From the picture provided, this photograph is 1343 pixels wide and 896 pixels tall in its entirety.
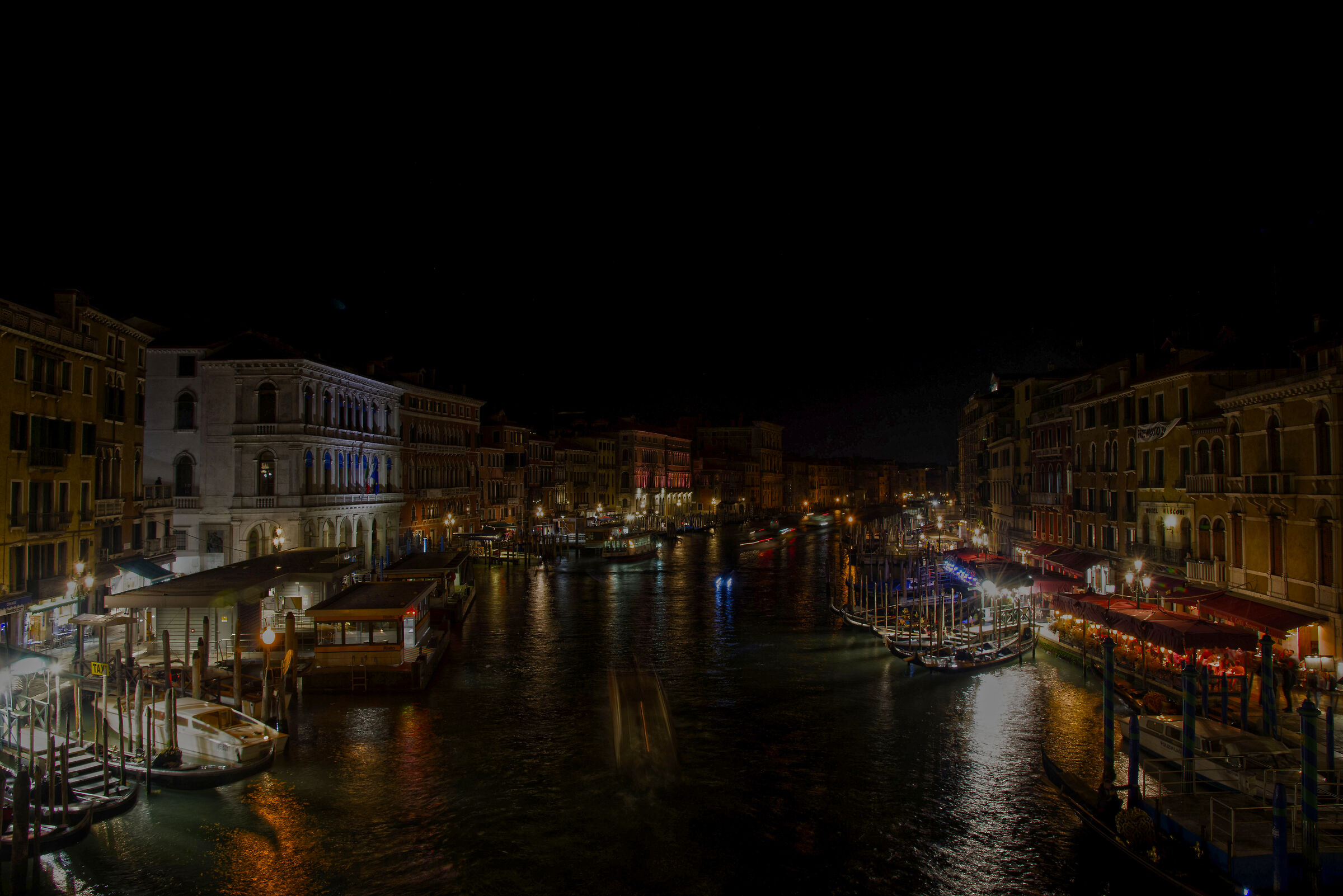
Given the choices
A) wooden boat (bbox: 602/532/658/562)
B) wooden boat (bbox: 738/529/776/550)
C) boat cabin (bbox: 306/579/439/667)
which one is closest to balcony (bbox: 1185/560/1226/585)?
boat cabin (bbox: 306/579/439/667)

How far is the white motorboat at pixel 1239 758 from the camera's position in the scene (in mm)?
12789

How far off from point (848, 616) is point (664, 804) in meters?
18.3

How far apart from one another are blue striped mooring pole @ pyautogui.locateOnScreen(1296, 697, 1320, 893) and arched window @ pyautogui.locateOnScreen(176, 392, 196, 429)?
36.6m

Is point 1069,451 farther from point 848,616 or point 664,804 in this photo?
point 664,804

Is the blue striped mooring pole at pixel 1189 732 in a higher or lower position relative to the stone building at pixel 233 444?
lower

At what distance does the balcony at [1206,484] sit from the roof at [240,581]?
2455cm

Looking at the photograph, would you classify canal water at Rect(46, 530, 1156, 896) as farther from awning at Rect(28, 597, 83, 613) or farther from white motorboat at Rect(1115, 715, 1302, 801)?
awning at Rect(28, 597, 83, 613)

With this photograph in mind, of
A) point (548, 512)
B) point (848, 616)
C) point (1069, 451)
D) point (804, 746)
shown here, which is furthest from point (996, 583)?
point (548, 512)

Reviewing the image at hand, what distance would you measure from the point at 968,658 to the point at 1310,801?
1372cm

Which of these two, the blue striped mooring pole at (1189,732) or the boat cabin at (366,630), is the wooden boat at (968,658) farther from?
the boat cabin at (366,630)

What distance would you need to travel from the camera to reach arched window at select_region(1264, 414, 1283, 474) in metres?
20.0

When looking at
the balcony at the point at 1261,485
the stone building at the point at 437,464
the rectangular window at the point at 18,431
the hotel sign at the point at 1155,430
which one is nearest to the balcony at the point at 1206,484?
the balcony at the point at 1261,485

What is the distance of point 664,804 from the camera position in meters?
14.7

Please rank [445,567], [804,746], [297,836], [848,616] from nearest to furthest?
[297,836] < [804,746] < [848,616] < [445,567]
